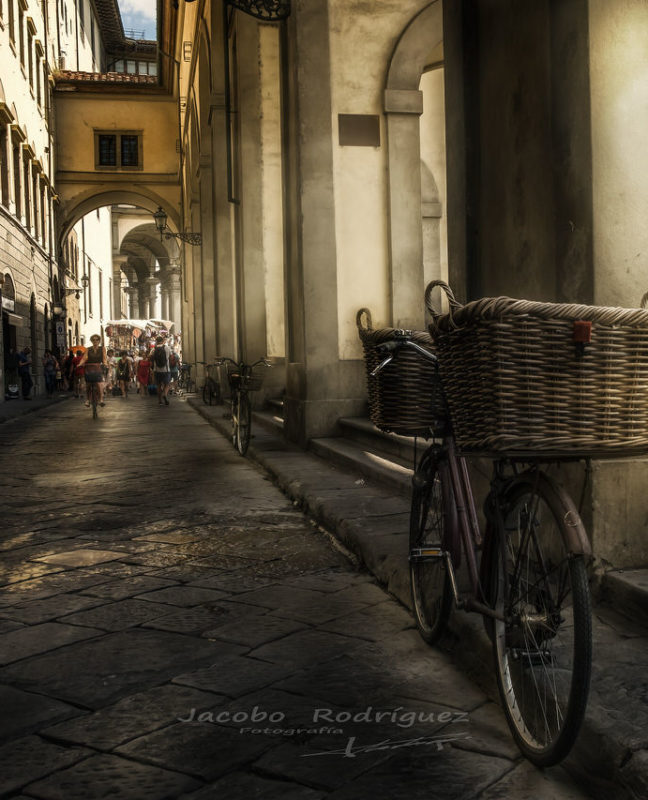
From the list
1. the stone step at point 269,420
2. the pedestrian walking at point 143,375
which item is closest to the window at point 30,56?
the pedestrian walking at point 143,375

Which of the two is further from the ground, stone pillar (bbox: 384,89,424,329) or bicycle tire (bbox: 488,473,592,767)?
stone pillar (bbox: 384,89,424,329)

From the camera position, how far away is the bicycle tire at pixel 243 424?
30.7 ft

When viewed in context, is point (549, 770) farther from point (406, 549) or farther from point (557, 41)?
point (557, 41)

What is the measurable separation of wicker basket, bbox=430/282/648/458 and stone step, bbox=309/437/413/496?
11.8 ft

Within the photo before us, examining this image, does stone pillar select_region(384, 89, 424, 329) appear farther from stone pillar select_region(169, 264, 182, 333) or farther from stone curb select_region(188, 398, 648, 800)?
stone pillar select_region(169, 264, 182, 333)

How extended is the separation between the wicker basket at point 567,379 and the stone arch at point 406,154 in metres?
6.95

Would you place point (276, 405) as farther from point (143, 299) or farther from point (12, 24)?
point (143, 299)

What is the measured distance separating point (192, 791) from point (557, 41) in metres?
2.83

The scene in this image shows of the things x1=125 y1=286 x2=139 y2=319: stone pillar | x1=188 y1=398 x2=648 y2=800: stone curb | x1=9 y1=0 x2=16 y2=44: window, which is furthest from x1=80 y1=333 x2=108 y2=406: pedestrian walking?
x1=125 y1=286 x2=139 y2=319: stone pillar

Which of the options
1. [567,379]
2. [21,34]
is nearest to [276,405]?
[567,379]

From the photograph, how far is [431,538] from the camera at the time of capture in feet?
10.3

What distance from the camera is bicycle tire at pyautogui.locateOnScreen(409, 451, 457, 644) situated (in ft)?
9.49

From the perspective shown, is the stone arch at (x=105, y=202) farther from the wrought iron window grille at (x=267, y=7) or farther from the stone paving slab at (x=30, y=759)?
the stone paving slab at (x=30, y=759)

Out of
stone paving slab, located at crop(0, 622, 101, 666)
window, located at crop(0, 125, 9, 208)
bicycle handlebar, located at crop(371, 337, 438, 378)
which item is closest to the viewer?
bicycle handlebar, located at crop(371, 337, 438, 378)
